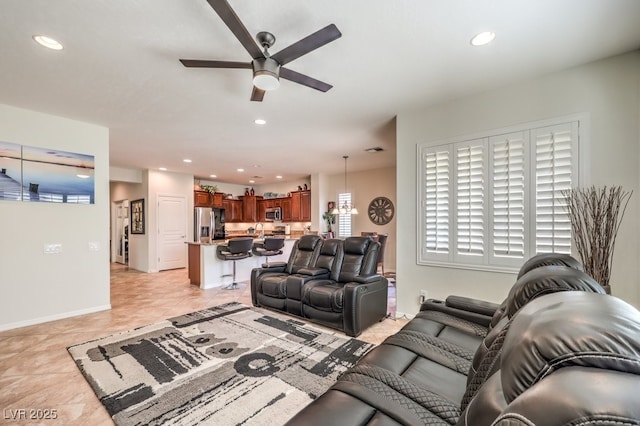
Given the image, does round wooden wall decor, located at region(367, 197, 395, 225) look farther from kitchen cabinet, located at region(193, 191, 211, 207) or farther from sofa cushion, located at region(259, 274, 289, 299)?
kitchen cabinet, located at region(193, 191, 211, 207)

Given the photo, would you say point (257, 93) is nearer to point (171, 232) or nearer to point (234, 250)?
point (234, 250)

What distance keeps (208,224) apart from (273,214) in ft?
7.13

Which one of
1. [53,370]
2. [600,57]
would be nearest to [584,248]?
[600,57]

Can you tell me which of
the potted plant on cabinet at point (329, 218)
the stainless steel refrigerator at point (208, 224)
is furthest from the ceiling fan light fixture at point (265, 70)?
the stainless steel refrigerator at point (208, 224)

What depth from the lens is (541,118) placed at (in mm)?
2768

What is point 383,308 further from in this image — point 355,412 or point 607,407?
point 607,407

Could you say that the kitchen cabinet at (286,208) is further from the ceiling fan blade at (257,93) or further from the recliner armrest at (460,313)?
the recliner armrest at (460,313)

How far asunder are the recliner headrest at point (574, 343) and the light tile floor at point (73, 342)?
7.88ft

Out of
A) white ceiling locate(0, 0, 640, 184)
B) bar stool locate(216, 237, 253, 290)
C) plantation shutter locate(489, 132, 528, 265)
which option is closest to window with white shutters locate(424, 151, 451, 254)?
plantation shutter locate(489, 132, 528, 265)

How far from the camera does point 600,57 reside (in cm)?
246

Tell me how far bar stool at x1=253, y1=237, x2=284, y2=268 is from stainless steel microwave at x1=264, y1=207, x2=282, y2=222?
317 cm

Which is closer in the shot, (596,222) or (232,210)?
(596,222)

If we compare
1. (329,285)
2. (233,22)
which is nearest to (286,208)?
(329,285)

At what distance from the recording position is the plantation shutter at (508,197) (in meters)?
Answer: 2.87
